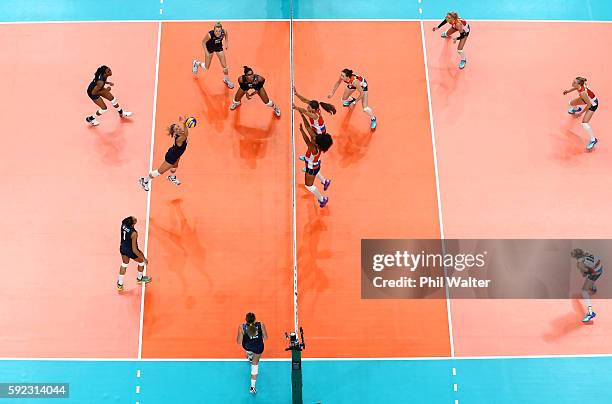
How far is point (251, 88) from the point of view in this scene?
39.5 ft

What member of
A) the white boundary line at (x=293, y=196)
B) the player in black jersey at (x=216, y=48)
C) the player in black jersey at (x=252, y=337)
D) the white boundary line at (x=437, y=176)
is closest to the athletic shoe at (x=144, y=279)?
the player in black jersey at (x=252, y=337)

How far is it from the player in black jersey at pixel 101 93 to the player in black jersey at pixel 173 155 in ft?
6.19

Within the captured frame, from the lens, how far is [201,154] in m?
12.3

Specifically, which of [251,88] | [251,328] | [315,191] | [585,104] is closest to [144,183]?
[251,88]

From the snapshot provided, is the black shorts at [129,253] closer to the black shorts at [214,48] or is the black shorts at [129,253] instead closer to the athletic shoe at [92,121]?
the athletic shoe at [92,121]

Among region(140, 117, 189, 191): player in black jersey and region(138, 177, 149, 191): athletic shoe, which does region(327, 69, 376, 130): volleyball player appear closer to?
region(140, 117, 189, 191): player in black jersey

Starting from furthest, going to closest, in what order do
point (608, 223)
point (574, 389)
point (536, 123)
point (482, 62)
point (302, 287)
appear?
point (482, 62)
point (536, 123)
point (608, 223)
point (302, 287)
point (574, 389)

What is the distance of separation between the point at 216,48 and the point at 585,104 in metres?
8.46

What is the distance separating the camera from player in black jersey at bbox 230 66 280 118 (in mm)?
11867

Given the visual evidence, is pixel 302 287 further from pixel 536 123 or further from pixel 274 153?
pixel 536 123

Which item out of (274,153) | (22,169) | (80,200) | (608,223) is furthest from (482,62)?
(22,169)

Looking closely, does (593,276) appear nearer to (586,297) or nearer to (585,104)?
(586,297)

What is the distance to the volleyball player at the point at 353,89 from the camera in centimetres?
1191

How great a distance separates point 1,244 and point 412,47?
1024cm
